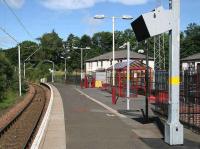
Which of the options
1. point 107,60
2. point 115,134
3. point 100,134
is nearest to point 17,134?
point 100,134

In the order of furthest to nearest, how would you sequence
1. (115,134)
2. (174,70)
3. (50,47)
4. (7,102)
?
(50,47), (7,102), (115,134), (174,70)

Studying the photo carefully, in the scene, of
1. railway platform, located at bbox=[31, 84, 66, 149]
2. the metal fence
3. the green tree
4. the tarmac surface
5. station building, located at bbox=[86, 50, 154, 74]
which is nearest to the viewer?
the tarmac surface

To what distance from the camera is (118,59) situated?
320 feet

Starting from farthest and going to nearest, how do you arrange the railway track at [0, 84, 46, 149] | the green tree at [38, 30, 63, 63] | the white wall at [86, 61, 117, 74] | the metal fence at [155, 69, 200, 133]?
1. the green tree at [38, 30, 63, 63]
2. the white wall at [86, 61, 117, 74]
3. the metal fence at [155, 69, 200, 133]
4. the railway track at [0, 84, 46, 149]

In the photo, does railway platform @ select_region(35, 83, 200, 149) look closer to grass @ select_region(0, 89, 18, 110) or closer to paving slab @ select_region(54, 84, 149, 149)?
paving slab @ select_region(54, 84, 149, 149)

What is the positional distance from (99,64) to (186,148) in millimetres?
100945

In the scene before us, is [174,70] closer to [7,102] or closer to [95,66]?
[7,102]

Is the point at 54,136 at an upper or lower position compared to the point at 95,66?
lower

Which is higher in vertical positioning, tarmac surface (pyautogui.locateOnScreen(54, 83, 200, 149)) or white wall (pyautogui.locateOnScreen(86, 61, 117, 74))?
white wall (pyautogui.locateOnScreen(86, 61, 117, 74))

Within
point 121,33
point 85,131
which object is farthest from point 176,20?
point 121,33

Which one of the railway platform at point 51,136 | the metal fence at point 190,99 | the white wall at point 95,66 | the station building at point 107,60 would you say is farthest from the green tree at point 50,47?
the metal fence at point 190,99

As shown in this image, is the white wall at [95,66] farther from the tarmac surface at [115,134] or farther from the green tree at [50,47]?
the tarmac surface at [115,134]

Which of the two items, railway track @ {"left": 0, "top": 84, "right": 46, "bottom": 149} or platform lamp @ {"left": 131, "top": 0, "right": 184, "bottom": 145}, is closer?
platform lamp @ {"left": 131, "top": 0, "right": 184, "bottom": 145}

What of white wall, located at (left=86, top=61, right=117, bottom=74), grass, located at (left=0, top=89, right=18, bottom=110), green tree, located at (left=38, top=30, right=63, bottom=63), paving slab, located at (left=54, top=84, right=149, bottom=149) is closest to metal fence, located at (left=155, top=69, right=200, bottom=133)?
paving slab, located at (left=54, top=84, right=149, bottom=149)
